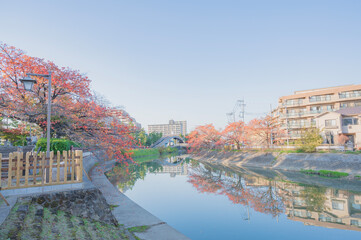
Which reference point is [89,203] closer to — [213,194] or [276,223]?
[276,223]

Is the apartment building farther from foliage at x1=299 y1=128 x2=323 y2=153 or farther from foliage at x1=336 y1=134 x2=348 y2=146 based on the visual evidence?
foliage at x1=299 y1=128 x2=323 y2=153

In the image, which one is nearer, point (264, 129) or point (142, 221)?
point (142, 221)

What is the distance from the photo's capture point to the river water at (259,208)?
889 cm

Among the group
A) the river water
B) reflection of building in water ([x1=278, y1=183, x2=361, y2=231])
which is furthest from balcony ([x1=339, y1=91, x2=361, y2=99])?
reflection of building in water ([x1=278, y1=183, x2=361, y2=231])

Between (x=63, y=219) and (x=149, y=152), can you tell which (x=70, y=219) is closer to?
(x=63, y=219)

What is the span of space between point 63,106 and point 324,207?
54.9ft

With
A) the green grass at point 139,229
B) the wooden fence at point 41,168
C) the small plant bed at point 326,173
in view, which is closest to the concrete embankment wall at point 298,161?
the small plant bed at point 326,173

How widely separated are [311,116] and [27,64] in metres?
45.5

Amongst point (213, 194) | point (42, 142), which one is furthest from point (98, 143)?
point (213, 194)

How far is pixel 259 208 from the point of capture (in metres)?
12.0

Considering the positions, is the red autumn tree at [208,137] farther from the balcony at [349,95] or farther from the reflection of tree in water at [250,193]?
the balcony at [349,95]

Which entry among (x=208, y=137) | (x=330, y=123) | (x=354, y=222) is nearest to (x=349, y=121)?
(x=330, y=123)

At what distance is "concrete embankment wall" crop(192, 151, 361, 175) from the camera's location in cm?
2061

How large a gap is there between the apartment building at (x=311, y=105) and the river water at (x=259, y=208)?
81.8 feet
